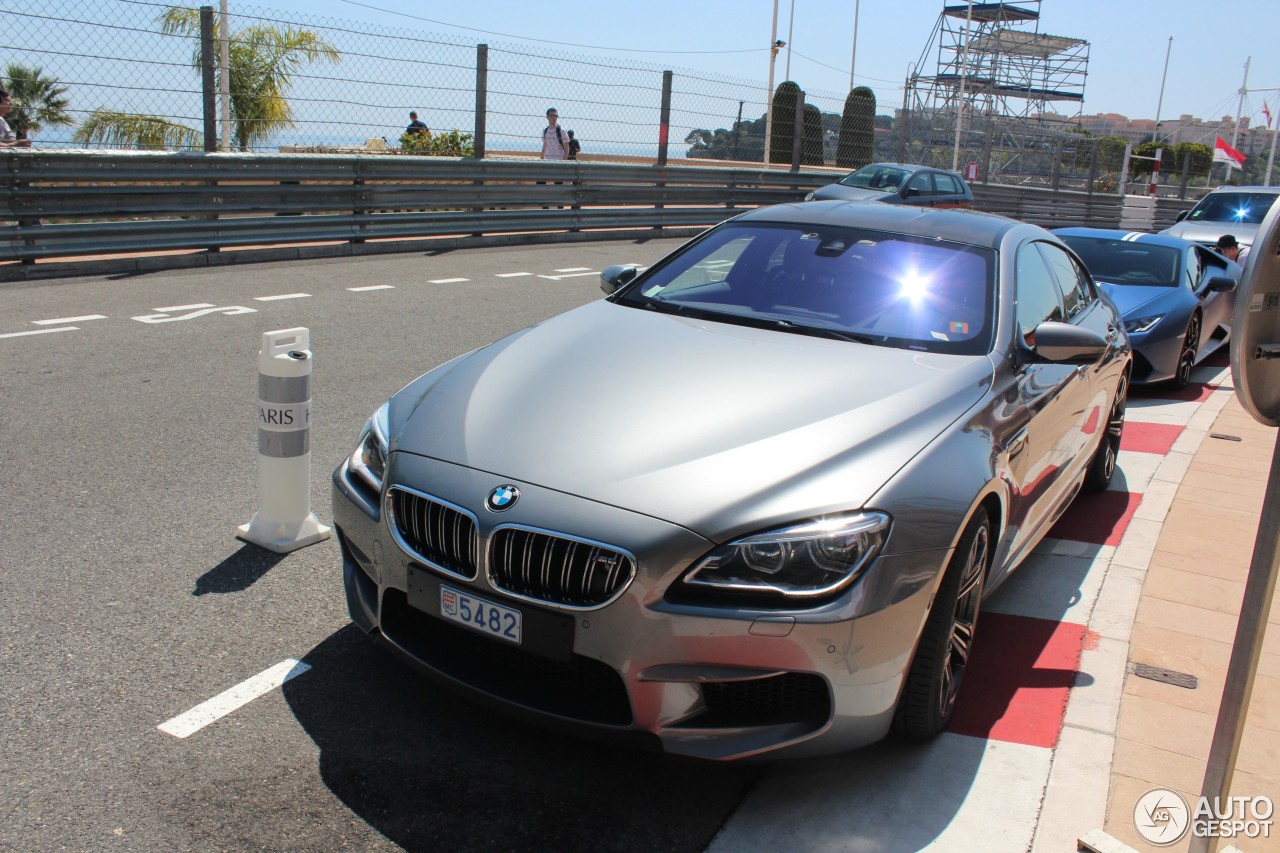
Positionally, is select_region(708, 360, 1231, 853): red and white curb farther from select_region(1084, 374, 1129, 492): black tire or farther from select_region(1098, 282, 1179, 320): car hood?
select_region(1098, 282, 1179, 320): car hood

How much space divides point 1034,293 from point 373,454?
9.10 feet

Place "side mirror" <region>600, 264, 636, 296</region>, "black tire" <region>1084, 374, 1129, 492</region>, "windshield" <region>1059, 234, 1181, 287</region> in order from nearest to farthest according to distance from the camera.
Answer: "side mirror" <region>600, 264, 636, 296</region>, "black tire" <region>1084, 374, 1129, 492</region>, "windshield" <region>1059, 234, 1181, 287</region>

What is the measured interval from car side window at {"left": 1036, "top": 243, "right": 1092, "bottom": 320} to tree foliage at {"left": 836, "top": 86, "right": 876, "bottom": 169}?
17401 mm

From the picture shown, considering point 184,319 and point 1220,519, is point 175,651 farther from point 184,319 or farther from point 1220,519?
point 184,319

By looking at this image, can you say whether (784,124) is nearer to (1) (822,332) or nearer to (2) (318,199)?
(2) (318,199)

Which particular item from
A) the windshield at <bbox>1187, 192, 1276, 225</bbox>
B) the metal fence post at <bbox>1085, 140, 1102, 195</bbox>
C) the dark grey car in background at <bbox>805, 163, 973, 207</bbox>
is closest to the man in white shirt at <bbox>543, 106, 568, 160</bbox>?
the dark grey car in background at <bbox>805, 163, 973, 207</bbox>

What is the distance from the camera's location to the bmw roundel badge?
3.02 meters

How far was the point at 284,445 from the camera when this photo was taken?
4.44 meters

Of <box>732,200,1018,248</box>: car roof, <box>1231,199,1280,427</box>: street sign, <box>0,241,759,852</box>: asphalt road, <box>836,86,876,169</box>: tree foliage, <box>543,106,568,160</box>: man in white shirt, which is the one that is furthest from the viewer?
<box>836,86,876,169</box>: tree foliage

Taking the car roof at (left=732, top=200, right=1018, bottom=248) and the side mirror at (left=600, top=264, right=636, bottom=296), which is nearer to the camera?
the car roof at (left=732, top=200, right=1018, bottom=248)

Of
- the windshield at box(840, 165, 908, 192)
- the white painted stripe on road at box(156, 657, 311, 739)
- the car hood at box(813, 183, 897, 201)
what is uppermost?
the windshield at box(840, 165, 908, 192)

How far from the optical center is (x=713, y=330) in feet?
14.0

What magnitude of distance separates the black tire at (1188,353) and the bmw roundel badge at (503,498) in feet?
25.4

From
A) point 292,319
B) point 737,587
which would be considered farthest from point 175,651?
point 292,319
